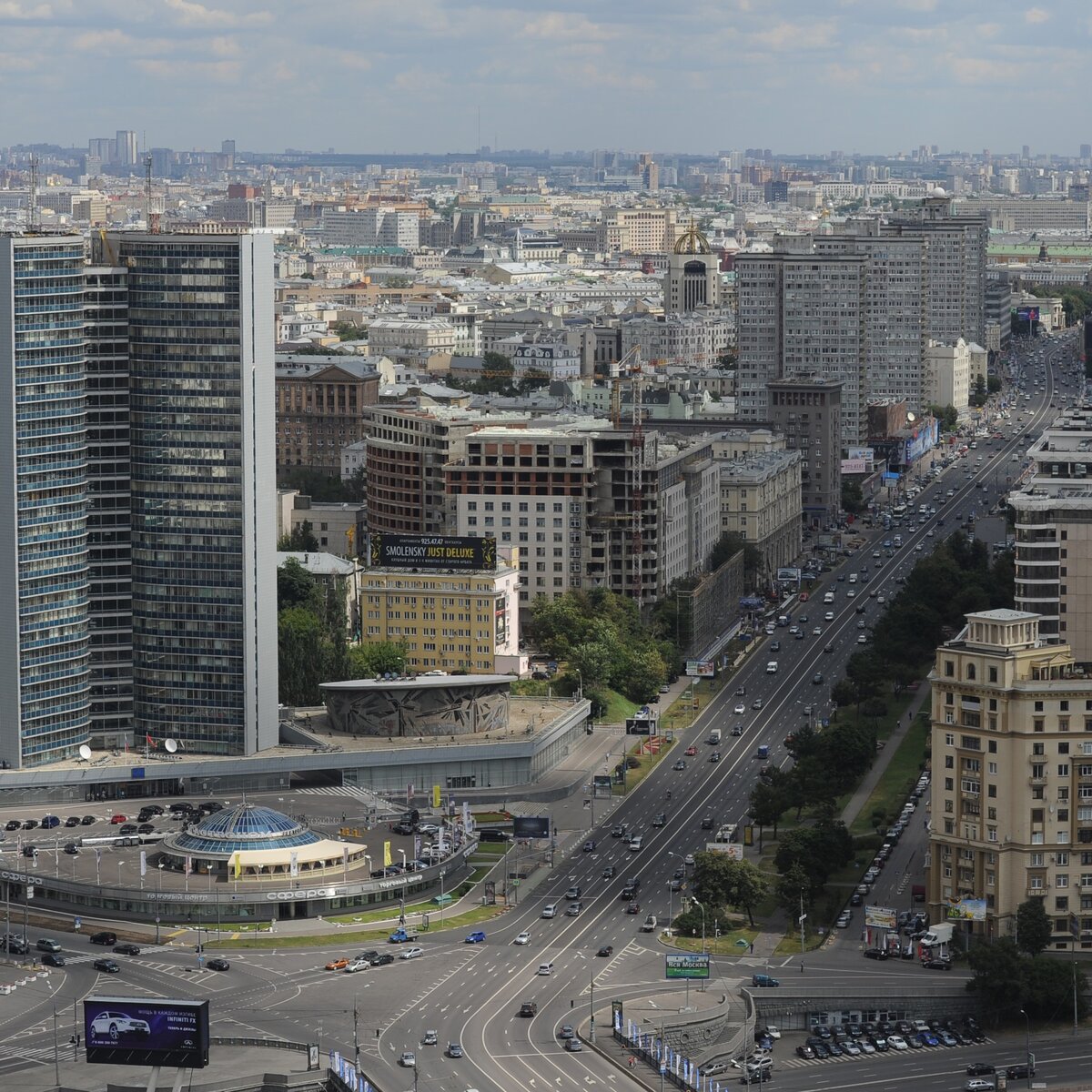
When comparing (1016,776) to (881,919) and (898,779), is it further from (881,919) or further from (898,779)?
(898,779)

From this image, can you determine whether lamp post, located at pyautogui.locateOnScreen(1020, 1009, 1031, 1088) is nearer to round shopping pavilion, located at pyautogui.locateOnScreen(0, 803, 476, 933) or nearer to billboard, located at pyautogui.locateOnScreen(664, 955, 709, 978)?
billboard, located at pyautogui.locateOnScreen(664, 955, 709, 978)

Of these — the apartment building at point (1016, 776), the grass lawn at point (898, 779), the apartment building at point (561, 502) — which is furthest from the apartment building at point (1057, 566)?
the apartment building at point (561, 502)

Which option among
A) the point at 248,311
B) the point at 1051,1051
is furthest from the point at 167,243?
the point at 1051,1051

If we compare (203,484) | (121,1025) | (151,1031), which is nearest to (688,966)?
(151,1031)

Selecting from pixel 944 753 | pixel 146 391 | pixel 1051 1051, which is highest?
pixel 146 391

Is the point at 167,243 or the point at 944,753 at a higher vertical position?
the point at 167,243

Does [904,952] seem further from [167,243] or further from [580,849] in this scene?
[167,243]

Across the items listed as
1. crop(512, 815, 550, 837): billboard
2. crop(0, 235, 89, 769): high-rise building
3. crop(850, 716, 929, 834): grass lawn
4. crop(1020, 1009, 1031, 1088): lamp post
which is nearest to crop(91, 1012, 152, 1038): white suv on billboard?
crop(1020, 1009, 1031, 1088): lamp post
